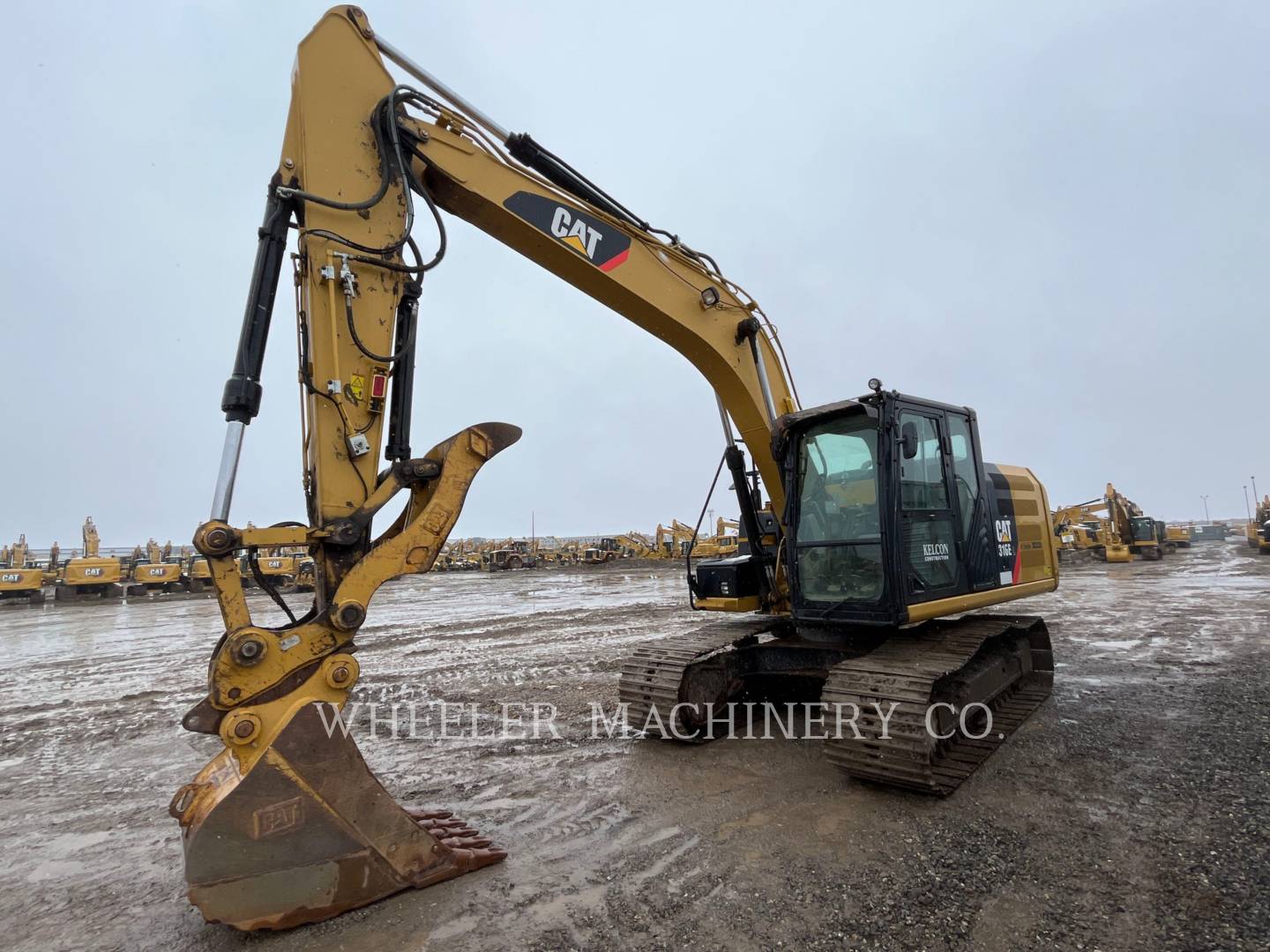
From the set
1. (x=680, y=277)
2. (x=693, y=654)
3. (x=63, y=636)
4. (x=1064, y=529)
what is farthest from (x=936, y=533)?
(x=1064, y=529)

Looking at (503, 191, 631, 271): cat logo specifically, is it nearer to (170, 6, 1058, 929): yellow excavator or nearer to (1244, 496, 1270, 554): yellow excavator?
(170, 6, 1058, 929): yellow excavator

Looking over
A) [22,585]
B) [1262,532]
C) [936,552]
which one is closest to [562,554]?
[22,585]

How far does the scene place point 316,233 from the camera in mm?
3338

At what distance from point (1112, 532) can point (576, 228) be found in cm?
3066

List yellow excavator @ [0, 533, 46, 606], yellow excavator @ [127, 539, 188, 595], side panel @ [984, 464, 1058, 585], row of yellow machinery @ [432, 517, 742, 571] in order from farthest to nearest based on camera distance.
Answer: row of yellow machinery @ [432, 517, 742, 571]
yellow excavator @ [127, 539, 188, 595]
yellow excavator @ [0, 533, 46, 606]
side panel @ [984, 464, 1058, 585]

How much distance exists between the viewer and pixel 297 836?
2.76 m

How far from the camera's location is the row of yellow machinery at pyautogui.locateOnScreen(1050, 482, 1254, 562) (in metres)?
27.2

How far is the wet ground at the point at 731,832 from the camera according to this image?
282cm

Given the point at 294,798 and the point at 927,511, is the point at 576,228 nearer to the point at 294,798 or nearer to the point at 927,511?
the point at 927,511

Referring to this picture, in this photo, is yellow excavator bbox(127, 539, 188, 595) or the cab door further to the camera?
yellow excavator bbox(127, 539, 188, 595)

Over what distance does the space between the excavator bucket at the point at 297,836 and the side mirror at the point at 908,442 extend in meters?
3.72

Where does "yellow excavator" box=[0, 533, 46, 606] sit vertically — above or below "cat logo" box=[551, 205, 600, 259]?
below

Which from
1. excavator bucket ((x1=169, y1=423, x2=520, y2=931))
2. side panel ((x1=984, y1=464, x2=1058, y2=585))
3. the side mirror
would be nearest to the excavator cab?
the side mirror

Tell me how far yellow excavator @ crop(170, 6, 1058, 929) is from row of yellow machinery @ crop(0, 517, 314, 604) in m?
21.1
